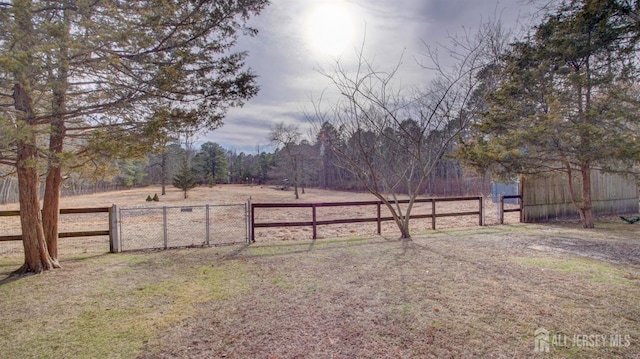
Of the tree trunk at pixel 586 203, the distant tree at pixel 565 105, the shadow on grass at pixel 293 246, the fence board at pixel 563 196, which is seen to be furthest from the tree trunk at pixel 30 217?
the tree trunk at pixel 586 203

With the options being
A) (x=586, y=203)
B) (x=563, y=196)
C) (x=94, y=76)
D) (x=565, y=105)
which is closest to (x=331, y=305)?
(x=94, y=76)

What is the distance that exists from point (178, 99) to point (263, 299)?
3.74 m

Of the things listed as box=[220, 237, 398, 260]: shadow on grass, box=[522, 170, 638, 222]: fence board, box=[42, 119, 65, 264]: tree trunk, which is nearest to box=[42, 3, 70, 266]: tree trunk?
box=[42, 119, 65, 264]: tree trunk

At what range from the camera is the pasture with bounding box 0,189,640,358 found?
2.76m

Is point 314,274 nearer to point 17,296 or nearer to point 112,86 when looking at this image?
point 17,296

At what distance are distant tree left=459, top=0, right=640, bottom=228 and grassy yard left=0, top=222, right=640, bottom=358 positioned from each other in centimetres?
369

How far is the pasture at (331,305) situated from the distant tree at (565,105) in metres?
3.59

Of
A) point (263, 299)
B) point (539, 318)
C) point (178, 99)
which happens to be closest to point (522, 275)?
point (539, 318)

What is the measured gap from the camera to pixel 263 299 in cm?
394

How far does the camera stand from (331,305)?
371 cm

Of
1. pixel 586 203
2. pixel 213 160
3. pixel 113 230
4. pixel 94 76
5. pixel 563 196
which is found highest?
pixel 213 160

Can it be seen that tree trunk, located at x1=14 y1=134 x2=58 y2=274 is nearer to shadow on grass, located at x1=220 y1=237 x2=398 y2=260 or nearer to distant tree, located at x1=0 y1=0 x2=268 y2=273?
distant tree, located at x1=0 y1=0 x2=268 y2=273

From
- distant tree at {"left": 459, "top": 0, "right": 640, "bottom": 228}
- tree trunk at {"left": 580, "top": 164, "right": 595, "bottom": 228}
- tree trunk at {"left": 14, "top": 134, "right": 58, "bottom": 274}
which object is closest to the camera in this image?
tree trunk at {"left": 14, "top": 134, "right": 58, "bottom": 274}

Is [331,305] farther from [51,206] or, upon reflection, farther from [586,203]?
[586,203]
